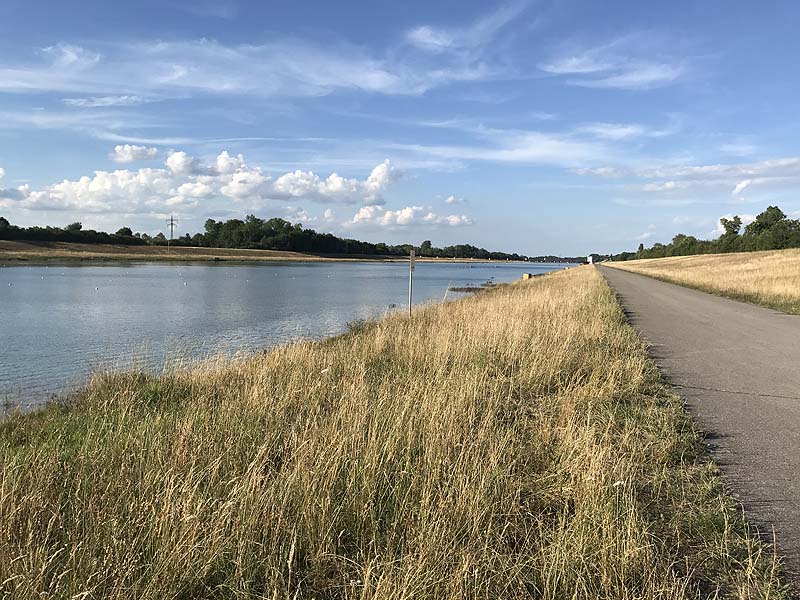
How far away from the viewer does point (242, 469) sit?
156 inches

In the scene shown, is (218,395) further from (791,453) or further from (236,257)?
(236,257)

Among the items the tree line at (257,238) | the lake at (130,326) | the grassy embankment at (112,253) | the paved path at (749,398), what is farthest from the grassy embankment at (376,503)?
the tree line at (257,238)

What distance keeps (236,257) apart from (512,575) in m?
120

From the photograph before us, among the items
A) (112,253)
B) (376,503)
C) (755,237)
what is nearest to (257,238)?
(112,253)

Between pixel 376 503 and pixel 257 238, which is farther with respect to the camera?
pixel 257 238

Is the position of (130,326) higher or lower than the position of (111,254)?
lower

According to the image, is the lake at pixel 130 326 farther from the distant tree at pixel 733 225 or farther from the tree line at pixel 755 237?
the distant tree at pixel 733 225

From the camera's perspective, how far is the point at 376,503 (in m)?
3.51

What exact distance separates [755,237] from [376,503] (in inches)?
4483

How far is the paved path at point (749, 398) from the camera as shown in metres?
3.90

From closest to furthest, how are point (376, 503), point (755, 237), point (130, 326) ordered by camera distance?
point (376, 503) → point (130, 326) → point (755, 237)

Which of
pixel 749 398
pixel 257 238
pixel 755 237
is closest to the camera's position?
pixel 749 398

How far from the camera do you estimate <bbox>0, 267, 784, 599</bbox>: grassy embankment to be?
8.87 feet

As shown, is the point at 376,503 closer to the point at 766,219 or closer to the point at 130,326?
the point at 130,326
